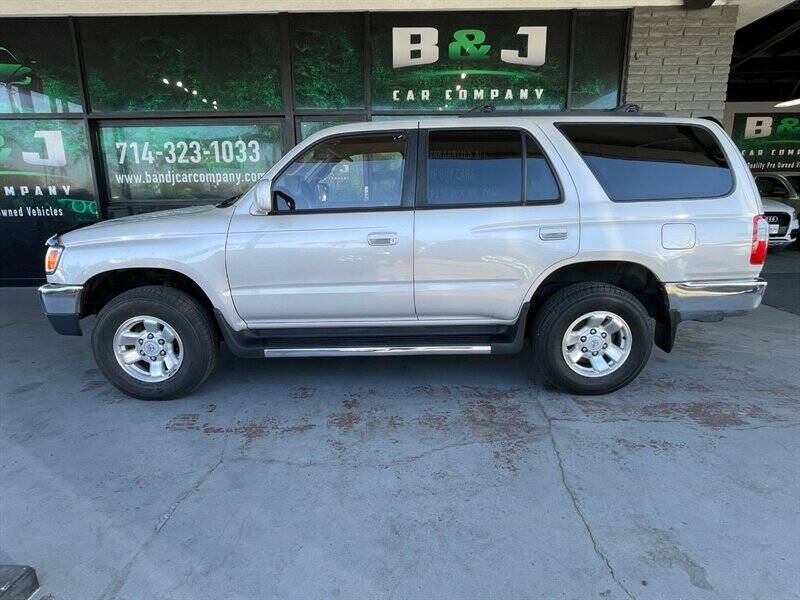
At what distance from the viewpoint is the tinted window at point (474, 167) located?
365 cm

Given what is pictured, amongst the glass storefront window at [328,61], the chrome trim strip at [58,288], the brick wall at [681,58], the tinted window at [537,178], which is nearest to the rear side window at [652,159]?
the tinted window at [537,178]

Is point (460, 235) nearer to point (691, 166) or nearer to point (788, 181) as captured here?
point (691, 166)

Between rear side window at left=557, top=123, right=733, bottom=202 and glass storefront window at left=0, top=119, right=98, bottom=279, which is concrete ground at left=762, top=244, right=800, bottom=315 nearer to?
rear side window at left=557, top=123, right=733, bottom=202

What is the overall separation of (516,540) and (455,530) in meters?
0.28

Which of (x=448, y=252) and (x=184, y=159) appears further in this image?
(x=184, y=159)

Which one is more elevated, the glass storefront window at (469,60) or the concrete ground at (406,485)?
the glass storefront window at (469,60)

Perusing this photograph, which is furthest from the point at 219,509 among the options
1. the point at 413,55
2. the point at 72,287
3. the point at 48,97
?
the point at 48,97

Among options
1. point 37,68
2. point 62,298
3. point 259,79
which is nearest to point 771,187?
point 259,79

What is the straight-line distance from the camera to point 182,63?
7.21 meters

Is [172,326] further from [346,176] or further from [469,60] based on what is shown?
[469,60]

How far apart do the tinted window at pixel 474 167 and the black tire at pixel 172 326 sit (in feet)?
6.14

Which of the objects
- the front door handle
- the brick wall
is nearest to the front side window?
the front door handle

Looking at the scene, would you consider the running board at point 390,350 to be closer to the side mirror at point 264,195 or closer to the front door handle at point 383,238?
the front door handle at point 383,238

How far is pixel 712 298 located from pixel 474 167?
191 cm
